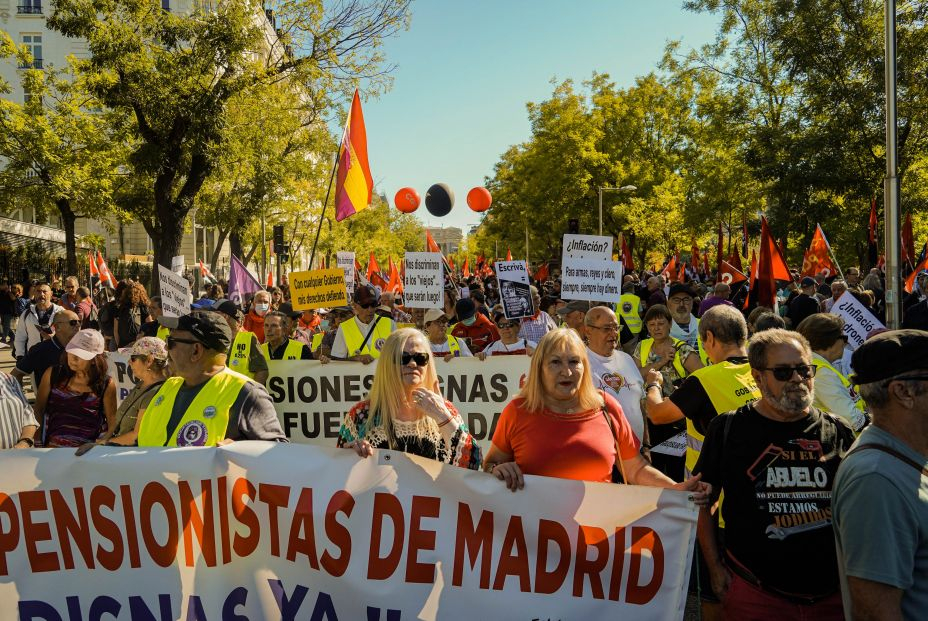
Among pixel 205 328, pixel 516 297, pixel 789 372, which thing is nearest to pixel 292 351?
pixel 516 297

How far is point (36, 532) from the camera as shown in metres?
3.69

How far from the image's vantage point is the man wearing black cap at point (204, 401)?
3873 millimetres

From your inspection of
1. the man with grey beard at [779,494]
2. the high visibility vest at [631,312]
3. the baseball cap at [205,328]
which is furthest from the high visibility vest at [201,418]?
the high visibility vest at [631,312]

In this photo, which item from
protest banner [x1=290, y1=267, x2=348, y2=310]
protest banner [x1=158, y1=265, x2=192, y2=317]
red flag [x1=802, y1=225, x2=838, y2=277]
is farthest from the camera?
red flag [x1=802, y1=225, x2=838, y2=277]

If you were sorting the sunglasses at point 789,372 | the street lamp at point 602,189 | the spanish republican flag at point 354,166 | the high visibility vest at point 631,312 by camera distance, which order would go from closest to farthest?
the sunglasses at point 789,372 < the spanish republican flag at point 354,166 < the high visibility vest at point 631,312 < the street lamp at point 602,189

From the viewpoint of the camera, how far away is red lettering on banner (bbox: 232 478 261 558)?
3637 mm

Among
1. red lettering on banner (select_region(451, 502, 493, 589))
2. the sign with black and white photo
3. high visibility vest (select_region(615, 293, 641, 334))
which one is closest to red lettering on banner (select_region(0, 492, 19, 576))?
red lettering on banner (select_region(451, 502, 493, 589))

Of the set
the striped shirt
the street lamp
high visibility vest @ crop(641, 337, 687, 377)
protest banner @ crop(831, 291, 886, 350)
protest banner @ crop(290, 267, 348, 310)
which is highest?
the street lamp

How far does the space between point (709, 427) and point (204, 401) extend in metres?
2.27

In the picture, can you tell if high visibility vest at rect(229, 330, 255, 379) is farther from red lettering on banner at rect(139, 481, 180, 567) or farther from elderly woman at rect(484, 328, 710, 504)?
elderly woman at rect(484, 328, 710, 504)

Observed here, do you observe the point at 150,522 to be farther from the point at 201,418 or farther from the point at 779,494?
the point at 779,494

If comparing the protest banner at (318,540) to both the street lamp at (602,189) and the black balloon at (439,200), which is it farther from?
the street lamp at (602,189)

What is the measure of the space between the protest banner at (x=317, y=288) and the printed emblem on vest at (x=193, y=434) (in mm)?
5229

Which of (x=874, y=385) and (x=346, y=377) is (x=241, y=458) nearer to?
(x=874, y=385)
